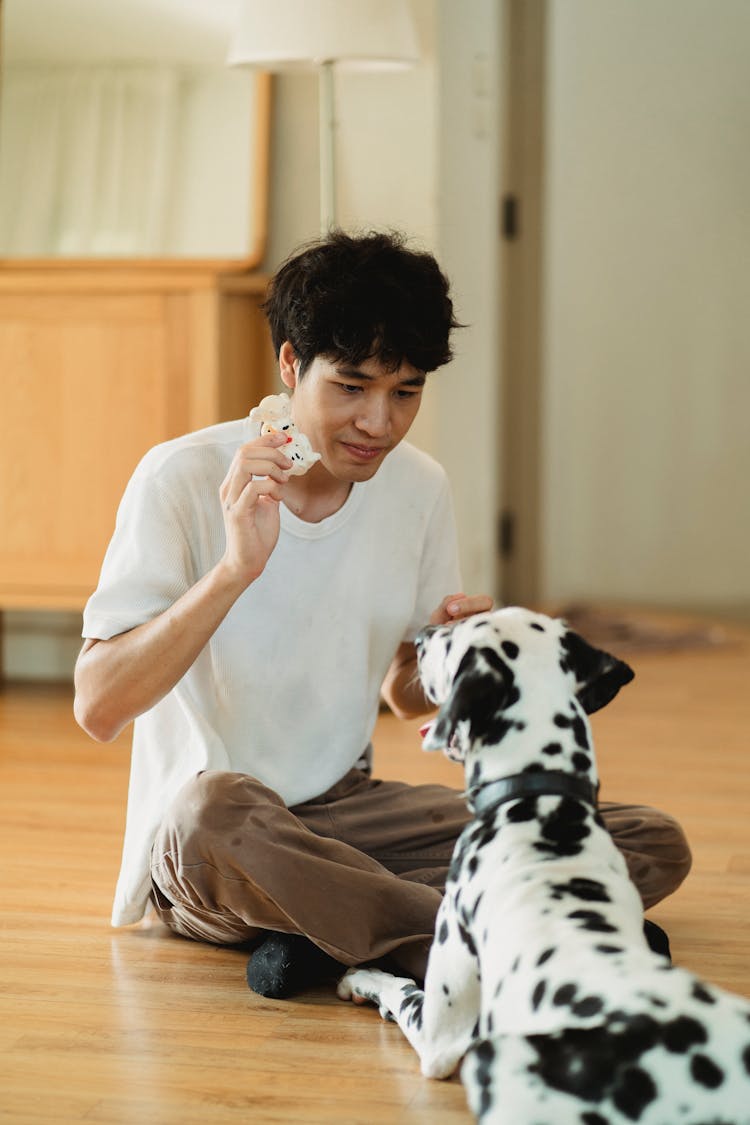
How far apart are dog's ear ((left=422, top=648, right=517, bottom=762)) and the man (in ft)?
1.26

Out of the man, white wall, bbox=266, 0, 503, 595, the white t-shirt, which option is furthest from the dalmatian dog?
white wall, bbox=266, 0, 503, 595

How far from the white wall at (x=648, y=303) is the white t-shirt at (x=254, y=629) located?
3.77 m

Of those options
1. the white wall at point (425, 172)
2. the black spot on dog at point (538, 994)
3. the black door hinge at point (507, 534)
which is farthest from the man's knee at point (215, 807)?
the black door hinge at point (507, 534)

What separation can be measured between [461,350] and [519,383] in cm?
119

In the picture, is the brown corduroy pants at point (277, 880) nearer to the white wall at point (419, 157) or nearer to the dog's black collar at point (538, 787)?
the dog's black collar at point (538, 787)

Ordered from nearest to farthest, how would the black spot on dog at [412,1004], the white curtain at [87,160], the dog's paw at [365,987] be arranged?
the black spot on dog at [412,1004] < the dog's paw at [365,987] < the white curtain at [87,160]

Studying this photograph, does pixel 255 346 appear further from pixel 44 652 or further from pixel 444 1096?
pixel 444 1096

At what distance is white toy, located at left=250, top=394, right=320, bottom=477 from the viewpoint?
6.68 ft

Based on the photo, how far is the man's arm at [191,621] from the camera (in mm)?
1979

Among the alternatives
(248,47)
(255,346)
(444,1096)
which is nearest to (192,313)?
(255,346)

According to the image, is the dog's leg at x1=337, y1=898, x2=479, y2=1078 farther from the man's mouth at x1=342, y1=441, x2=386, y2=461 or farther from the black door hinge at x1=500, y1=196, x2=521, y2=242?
the black door hinge at x1=500, y1=196, x2=521, y2=242

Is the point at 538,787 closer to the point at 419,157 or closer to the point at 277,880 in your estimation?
the point at 277,880

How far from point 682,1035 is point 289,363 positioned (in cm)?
116

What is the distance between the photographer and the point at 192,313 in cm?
403
